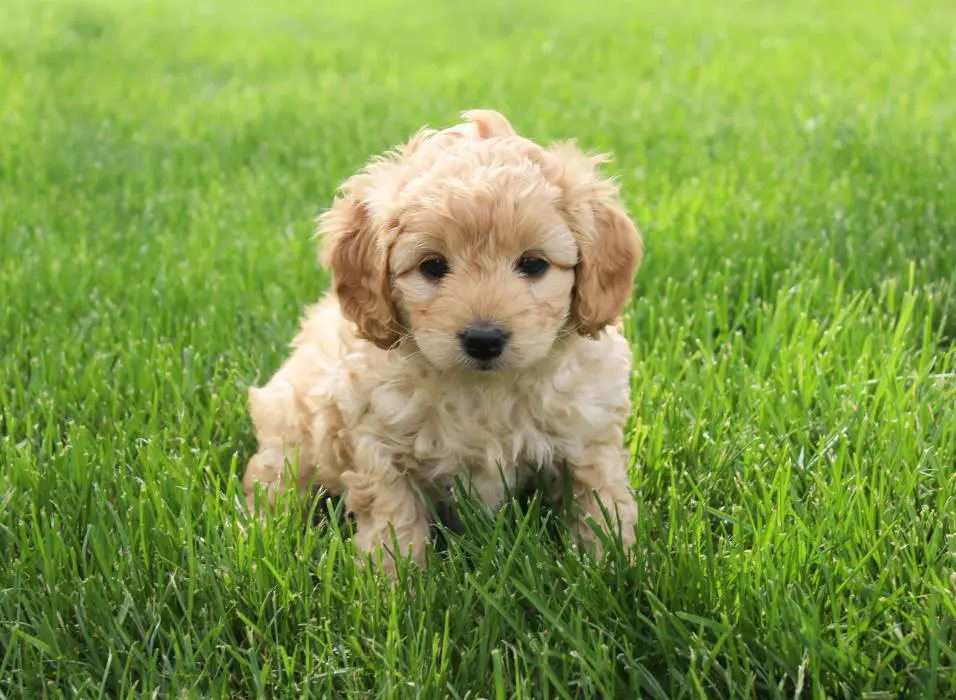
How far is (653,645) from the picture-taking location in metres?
2.40

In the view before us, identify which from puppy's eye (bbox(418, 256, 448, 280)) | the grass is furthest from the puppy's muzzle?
the grass

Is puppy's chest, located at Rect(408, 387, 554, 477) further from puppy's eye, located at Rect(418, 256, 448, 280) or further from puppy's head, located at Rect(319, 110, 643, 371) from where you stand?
puppy's eye, located at Rect(418, 256, 448, 280)

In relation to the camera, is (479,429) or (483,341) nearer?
(483,341)

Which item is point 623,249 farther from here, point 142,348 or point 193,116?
point 193,116

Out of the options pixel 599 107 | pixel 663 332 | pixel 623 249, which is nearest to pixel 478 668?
pixel 623 249

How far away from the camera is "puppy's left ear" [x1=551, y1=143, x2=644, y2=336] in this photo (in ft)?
9.21

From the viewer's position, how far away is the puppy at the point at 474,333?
8.75 feet

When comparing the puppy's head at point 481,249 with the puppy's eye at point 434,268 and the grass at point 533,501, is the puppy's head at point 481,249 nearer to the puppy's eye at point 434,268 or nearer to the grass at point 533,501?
the puppy's eye at point 434,268

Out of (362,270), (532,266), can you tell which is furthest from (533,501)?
(362,270)

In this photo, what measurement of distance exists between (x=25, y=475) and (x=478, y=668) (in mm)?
1575

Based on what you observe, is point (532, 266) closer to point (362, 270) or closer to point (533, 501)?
point (362, 270)

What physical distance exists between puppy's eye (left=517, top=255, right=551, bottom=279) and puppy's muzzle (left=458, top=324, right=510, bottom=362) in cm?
21

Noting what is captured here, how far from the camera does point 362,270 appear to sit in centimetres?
290

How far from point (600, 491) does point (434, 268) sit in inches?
30.6
